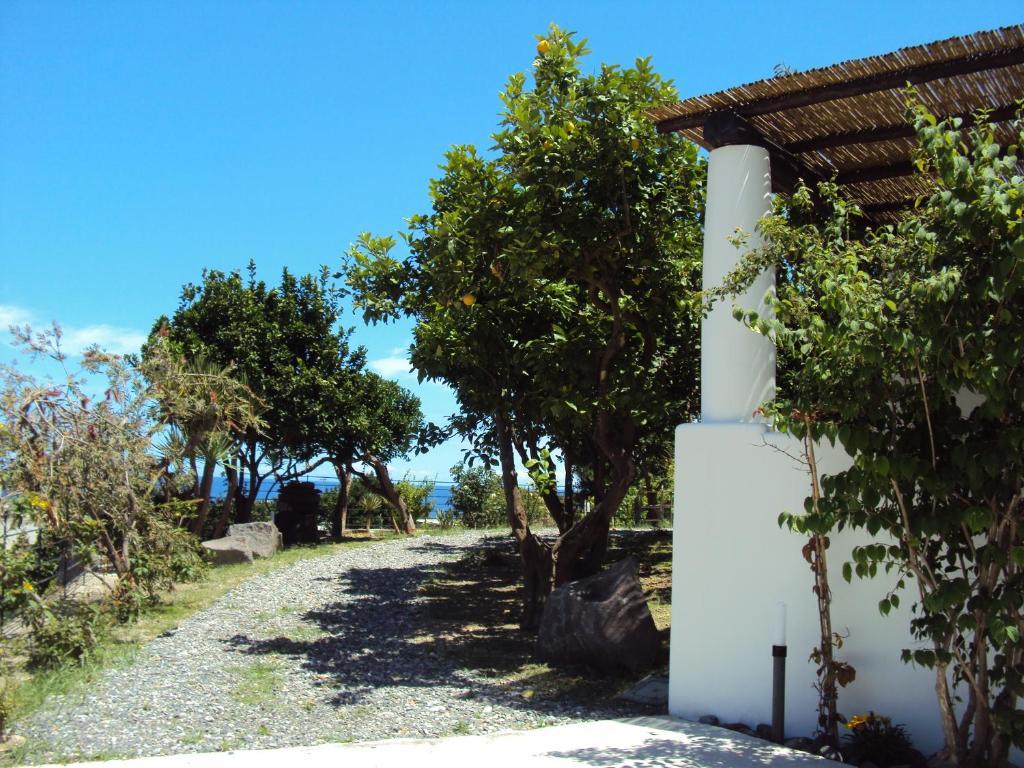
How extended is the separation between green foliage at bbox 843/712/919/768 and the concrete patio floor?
24cm

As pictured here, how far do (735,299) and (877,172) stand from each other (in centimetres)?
218

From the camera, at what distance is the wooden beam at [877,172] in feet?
24.7

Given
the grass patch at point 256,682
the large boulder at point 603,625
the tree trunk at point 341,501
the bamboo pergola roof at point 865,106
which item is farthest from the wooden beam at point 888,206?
the tree trunk at point 341,501

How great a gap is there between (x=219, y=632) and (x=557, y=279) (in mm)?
5284

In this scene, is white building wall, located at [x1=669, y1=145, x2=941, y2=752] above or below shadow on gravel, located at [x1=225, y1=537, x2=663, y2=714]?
above

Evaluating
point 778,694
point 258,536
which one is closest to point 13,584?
point 778,694

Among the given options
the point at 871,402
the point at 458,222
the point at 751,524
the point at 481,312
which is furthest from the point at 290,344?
the point at 871,402

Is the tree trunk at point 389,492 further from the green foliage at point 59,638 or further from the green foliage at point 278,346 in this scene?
the green foliage at point 59,638

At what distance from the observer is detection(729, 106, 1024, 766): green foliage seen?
4.33 metres

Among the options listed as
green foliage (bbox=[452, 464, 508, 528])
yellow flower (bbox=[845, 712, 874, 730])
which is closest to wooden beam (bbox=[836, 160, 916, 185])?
yellow flower (bbox=[845, 712, 874, 730])

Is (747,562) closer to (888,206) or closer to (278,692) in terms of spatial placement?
(278,692)

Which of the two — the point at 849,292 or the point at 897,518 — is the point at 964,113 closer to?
the point at 849,292

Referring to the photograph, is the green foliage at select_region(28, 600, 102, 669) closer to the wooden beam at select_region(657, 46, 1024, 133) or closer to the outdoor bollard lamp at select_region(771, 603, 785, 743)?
the outdoor bollard lamp at select_region(771, 603, 785, 743)

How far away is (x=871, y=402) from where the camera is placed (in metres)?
4.94
